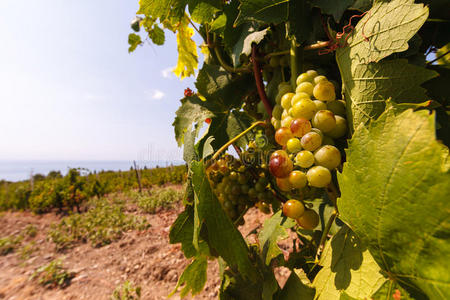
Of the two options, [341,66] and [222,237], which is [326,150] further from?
[222,237]

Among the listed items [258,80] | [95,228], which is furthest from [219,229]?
[95,228]

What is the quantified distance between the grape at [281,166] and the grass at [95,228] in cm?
585

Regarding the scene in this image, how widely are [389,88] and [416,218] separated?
12.2 inches

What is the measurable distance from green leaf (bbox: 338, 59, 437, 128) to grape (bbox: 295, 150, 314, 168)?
14 centimetres

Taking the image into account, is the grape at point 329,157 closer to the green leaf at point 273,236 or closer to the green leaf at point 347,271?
the green leaf at point 347,271

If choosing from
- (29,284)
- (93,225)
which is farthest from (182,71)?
(93,225)

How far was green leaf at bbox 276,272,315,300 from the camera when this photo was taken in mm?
655

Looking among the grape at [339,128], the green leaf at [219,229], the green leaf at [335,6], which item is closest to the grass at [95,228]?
the green leaf at [219,229]

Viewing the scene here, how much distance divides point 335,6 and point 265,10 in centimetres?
19

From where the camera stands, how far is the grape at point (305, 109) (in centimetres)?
63

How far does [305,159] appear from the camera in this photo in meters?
0.61

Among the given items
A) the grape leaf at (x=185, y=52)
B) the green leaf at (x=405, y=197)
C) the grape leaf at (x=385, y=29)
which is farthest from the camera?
the grape leaf at (x=185, y=52)

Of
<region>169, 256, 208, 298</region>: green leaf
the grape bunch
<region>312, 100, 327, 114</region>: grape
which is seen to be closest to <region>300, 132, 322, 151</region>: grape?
the grape bunch

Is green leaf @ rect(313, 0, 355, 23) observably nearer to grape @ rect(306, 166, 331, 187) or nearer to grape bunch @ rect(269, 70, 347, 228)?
grape bunch @ rect(269, 70, 347, 228)
